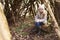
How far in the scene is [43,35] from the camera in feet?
12.5

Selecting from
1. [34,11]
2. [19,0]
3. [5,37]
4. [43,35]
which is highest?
[5,37]

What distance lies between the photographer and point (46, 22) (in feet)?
13.0

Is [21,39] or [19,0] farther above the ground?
[19,0]

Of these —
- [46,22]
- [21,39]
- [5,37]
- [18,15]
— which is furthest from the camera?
[18,15]

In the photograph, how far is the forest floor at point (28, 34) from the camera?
3.68 metres

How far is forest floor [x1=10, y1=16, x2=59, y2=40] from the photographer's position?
3678 mm

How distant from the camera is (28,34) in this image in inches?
152

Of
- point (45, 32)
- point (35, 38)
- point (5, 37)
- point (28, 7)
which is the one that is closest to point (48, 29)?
point (45, 32)

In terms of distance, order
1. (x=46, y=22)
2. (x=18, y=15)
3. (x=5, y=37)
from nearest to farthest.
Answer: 1. (x=5, y=37)
2. (x=46, y=22)
3. (x=18, y=15)

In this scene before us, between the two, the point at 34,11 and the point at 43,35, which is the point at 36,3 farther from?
the point at 43,35

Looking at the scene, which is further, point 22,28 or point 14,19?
point 14,19

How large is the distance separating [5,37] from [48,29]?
128 inches

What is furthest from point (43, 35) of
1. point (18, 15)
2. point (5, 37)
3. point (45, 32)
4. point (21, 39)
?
point (5, 37)

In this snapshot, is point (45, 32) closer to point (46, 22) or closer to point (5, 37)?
point (46, 22)
